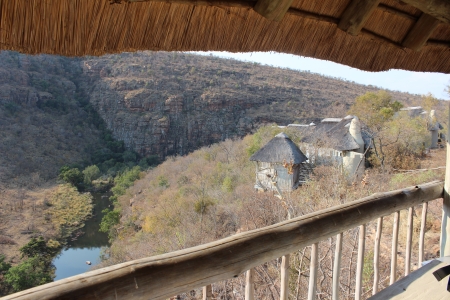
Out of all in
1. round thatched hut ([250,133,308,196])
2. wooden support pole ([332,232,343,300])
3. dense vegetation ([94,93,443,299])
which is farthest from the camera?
round thatched hut ([250,133,308,196])

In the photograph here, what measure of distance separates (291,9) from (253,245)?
0.90 metres

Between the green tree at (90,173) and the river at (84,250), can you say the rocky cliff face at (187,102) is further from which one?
the river at (84,250)

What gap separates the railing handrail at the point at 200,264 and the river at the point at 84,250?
17802mm

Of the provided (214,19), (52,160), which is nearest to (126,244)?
(52,160)

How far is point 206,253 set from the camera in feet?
3.17

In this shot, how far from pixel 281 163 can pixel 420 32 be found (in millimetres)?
13151

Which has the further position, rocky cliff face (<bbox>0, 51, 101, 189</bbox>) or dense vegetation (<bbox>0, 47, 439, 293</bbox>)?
rocky cliff face (<bbox>0, 51, 101, 189</bbox>)

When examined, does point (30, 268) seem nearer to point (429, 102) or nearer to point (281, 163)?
point (281, 163)

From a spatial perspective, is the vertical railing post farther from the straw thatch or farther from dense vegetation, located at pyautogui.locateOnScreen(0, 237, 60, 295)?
dense vegetation, located at pyautogui.locateOnScreen(0, 237, 60, 295)

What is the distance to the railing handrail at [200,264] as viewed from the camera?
0.75 m

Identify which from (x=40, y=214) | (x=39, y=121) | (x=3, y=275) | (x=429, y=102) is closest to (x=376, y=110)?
(x=429, y=102)

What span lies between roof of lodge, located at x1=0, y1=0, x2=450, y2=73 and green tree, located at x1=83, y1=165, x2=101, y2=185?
90.5 feet

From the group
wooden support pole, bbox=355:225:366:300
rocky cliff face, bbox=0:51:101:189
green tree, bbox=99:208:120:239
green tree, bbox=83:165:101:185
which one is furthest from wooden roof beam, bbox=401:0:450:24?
green tree, bbox=83:165:101:185

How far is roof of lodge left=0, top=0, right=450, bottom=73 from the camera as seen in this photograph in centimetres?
100
